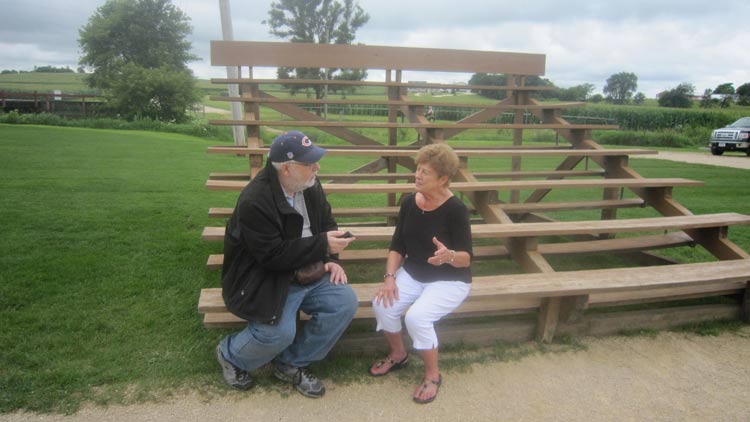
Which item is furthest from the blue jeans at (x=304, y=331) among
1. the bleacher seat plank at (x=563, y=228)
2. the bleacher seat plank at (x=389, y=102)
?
the bleacher seat plank at (x=389, y=102)

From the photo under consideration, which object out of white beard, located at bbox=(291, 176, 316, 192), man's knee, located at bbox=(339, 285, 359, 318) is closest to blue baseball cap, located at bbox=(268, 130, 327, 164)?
white beard, located at bbox=(291, 176, 316, 192)

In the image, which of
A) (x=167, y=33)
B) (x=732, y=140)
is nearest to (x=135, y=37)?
(x=167, y=33)

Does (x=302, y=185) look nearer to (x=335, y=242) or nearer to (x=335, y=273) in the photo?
(x=335, y=242)

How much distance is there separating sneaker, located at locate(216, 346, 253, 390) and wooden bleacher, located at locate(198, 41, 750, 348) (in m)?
0.27

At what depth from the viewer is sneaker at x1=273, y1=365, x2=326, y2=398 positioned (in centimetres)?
280

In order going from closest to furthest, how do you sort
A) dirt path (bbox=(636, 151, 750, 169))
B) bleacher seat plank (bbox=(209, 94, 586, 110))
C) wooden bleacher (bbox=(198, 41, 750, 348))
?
1. wooden bleacher (bbox=(198, 41, 750, 348))
2. bleacher seat plank (bbox=(209, 94, 586, 110))
3. dirt path (bbox=(636, 151, 750, 169))

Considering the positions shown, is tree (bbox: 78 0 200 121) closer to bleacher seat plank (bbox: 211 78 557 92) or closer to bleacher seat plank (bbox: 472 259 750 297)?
bleacher seat plank (bbox: 211 78 557 92)

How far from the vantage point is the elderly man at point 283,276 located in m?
2.64

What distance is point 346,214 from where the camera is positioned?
5.04 m

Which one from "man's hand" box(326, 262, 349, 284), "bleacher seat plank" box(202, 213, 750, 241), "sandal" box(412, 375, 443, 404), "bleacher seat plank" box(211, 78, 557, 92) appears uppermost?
"bleacher seat plank" box(211, 78, 557, 92)

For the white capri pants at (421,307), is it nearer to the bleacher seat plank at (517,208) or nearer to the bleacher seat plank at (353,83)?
the bleacher seat plank at (517,208)

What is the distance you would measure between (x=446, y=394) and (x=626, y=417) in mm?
966

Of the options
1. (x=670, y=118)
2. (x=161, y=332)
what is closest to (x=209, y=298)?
(x=161, y=332)

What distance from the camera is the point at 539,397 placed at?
2.92 m
